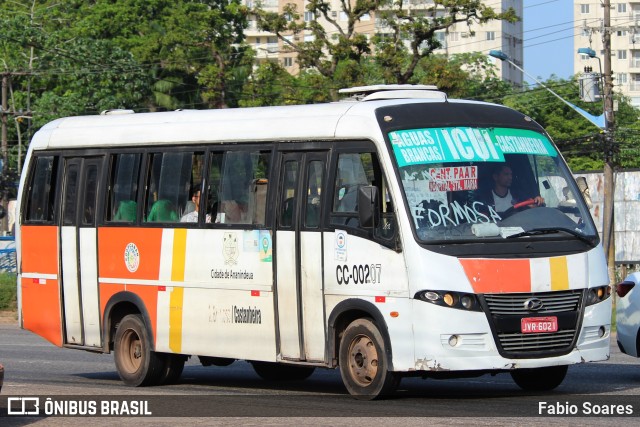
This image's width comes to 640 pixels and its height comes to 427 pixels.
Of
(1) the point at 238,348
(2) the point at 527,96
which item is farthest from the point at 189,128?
(2) the point at 527,96

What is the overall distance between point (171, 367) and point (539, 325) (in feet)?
16.8

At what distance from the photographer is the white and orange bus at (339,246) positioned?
42.1ft

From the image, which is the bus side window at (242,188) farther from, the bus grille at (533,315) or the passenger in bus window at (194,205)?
the bus grille at (533,315)

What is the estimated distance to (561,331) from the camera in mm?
13062

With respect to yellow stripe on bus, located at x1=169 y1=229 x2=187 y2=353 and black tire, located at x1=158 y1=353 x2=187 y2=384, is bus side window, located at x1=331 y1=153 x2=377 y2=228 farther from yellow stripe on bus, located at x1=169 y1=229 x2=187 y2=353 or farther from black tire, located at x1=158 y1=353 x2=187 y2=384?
black tire, located at x1=158 y1=353 x2=187 y2=384

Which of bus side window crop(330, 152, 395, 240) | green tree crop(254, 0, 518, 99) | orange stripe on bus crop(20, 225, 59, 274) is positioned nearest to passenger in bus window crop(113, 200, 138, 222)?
orange stripe on bus crop(20, 225, 59, 274)

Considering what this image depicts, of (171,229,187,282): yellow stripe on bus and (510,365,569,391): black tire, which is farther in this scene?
(171,229,187,282): yellow stripe on bus

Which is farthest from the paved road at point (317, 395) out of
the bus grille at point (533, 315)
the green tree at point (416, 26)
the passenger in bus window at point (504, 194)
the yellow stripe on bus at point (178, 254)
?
the green tree at point (416, 26)

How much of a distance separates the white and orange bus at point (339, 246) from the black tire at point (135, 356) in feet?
0.07

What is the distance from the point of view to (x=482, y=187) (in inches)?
524

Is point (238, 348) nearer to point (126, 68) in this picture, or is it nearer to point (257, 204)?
point (257, 204)

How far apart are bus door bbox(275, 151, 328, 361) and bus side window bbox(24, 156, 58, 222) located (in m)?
4.30

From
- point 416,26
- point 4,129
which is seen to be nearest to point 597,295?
point 416,26

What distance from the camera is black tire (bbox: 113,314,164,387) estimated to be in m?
16.3
